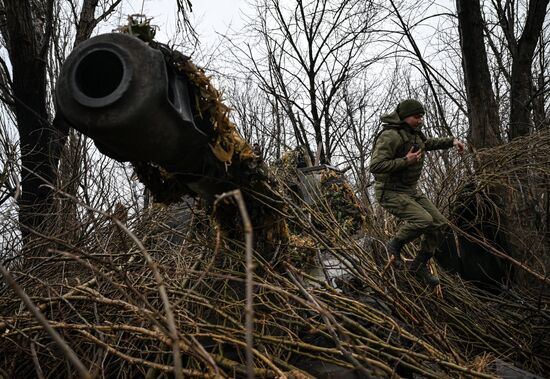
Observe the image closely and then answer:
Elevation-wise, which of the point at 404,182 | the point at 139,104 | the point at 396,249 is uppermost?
the point at 139,104

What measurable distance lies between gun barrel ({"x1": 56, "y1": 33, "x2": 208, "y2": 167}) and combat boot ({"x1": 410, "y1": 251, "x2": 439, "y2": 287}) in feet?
9.50

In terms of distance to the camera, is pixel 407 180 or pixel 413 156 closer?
pixel 413 156

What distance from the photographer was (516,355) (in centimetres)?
375

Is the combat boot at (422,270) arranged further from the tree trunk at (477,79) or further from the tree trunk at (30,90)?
the tree trunk at (30,90)

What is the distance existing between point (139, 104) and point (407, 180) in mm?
3266

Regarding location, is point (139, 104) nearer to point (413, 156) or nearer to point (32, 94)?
point (413, 156)

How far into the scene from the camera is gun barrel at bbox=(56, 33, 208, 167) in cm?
227

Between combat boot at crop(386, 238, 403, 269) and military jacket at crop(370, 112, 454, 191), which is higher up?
military jacket at crop(370, 112, 454, 191)

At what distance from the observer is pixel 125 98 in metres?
2.25

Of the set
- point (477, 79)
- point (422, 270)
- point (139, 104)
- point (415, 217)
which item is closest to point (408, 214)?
point (415, 217)

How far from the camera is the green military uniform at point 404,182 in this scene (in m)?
4.52

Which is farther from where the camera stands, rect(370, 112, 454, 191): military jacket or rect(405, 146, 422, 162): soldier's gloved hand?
rect(370, 112, 454, 191): military jacket

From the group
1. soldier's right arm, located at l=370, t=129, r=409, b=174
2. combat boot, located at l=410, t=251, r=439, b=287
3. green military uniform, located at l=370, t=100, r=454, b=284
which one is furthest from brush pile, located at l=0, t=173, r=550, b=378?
soldier's right arm, located at l=370, t=129, r=409, b=174

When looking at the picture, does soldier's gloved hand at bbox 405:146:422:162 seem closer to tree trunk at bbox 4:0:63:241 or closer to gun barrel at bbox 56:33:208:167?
gun barrel at bbox 56:33:208:167
